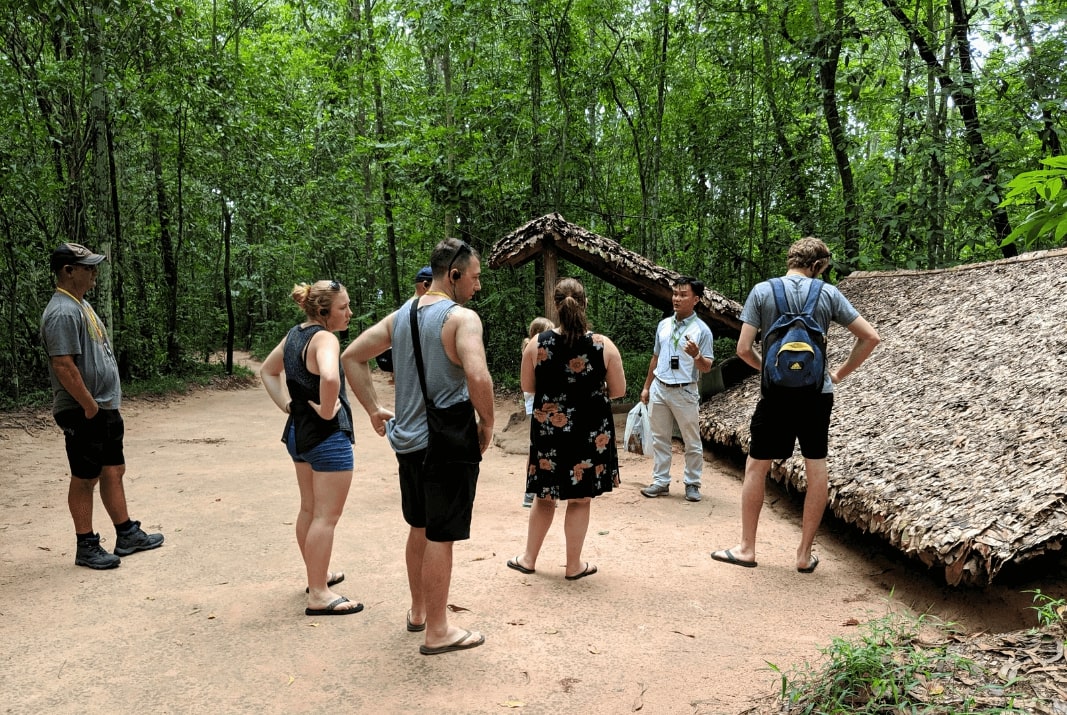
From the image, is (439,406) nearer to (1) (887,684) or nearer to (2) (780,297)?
(1) (887,684)

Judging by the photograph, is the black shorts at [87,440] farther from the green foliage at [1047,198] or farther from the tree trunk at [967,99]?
the tree trunk at [967,99]

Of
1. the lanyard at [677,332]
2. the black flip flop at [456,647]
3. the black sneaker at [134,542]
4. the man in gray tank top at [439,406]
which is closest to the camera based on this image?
the man in gray tank top at [439,406]

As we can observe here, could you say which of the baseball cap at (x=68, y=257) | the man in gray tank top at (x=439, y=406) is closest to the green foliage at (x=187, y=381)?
the baseball cap at (x=68, y=257)

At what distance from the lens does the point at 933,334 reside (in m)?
7.11

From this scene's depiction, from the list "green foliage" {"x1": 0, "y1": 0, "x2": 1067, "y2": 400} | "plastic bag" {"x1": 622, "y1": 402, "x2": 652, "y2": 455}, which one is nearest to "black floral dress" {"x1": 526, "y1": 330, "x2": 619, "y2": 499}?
"plastic bag" {"x1": 622, "y1": 402, "x2": 652, "y2": 455}

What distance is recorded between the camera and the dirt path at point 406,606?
2.98 meters

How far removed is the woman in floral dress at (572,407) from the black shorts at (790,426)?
37.0 inches

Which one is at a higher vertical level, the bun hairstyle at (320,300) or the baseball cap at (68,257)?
the baseball cap at (68,257)

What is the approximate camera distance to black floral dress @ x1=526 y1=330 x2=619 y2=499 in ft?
13.4

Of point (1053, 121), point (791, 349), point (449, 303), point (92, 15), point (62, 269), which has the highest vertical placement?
point (92, 15)

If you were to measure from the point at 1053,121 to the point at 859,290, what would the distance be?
11.4ft

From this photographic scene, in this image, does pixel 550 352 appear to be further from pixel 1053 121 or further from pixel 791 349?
pixel 1053 121

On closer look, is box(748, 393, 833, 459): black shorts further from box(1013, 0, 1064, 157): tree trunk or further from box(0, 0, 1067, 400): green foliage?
box(1013, 0, 1064, 157): tree trunk

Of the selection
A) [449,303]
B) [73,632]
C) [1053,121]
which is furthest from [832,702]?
[1053,121]
